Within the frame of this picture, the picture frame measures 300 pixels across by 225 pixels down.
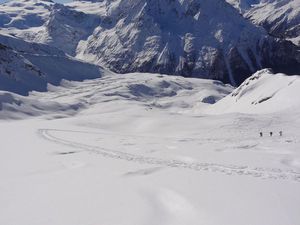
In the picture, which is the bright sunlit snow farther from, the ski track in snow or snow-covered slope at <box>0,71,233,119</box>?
snow-covered slope at <box>0,71,233,119</box>

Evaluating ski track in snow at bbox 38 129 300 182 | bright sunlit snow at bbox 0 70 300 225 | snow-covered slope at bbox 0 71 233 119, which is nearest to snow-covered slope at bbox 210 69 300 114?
bright sunlit snow at bbox 0 70 300 225

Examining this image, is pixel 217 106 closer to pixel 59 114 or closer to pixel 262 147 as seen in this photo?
pixel 59 114

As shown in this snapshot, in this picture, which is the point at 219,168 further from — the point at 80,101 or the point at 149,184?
the point at 80,101

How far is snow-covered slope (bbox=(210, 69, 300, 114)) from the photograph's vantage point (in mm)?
68125

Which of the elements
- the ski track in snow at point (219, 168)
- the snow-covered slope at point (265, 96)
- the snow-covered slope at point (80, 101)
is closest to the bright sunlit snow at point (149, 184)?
the ski track in snow at point (219, 168)

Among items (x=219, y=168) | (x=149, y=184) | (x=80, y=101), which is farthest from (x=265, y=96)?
(x=80, y=101)

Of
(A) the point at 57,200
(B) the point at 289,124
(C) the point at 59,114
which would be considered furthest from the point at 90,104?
(A) the point at 57,200

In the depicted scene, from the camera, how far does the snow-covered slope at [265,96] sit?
224ft

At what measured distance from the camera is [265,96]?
8288cm

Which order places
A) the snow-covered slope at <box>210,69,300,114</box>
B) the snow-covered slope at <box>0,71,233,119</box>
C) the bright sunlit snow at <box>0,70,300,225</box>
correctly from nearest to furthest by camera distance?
1. the bright sunlit snow at <box>0,70,300,225</box>
2. the snow-covered slope at <box>210,69,300,114</box>
3. the snow-covered slope at <box>0,71,233,119</box>

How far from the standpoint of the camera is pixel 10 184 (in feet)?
59.7

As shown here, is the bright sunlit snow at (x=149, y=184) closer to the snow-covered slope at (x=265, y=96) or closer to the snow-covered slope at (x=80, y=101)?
the snow-covered slope at (x=265, y=96)

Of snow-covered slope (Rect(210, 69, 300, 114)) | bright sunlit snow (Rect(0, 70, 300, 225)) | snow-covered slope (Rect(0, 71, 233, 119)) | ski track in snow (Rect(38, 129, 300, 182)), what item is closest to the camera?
bright sunlit snow (Rect(0, 70, 300, 225))

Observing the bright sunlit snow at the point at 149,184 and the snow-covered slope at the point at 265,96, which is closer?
the bright sunlit snow at the point at 149,184
